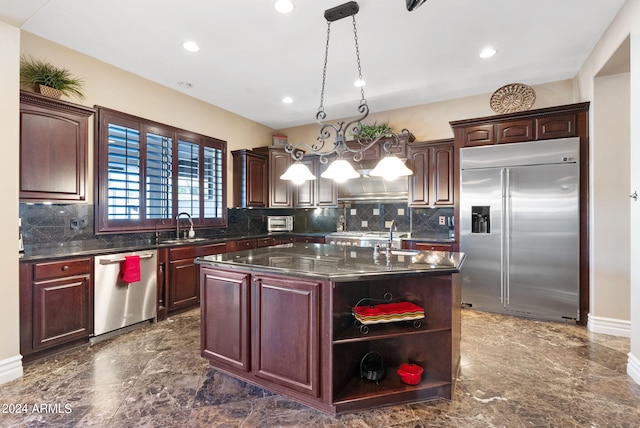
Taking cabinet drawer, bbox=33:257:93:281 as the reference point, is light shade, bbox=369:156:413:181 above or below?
above

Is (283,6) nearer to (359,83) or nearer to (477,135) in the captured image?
(359,83)

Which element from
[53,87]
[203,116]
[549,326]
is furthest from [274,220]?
[549,326]

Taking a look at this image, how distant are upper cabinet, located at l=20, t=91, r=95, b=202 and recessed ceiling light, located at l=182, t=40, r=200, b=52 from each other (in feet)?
3.71

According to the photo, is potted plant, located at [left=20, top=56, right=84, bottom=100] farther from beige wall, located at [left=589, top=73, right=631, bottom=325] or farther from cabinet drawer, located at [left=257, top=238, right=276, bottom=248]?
beige wall, located at [left=589, top=73, right=631, bottom=325]

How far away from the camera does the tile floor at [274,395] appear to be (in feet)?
6.20

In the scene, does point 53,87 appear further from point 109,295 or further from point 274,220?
point 274,220

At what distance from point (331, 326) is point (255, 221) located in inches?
162

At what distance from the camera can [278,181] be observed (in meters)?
5.60

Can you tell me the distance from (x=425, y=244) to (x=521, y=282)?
1193mm

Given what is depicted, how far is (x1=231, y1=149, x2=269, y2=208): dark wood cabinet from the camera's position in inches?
203

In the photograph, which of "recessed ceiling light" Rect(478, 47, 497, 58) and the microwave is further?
the microwave

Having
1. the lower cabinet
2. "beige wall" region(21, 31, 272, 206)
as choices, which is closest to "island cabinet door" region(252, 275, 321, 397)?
the lower cabinet

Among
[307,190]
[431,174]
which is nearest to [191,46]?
[307,190]

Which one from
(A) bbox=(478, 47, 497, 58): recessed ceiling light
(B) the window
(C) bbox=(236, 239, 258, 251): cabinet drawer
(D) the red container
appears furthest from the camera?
(C) bbox=(236, 239, 258, 251): cabinet drawer
